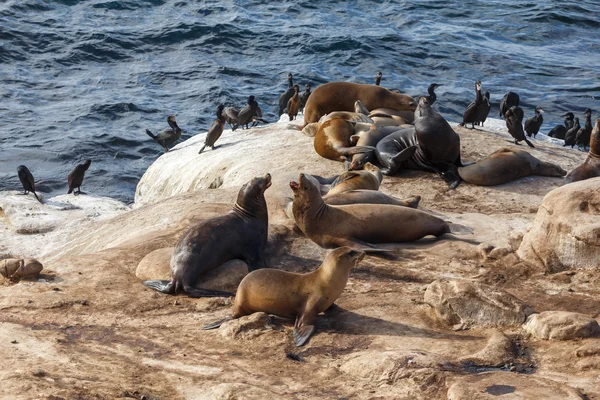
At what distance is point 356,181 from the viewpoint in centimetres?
896

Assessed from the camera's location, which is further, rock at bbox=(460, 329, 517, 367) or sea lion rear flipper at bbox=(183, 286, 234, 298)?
sea lion rear flipper at bbox=(183, 286, 234, 298)

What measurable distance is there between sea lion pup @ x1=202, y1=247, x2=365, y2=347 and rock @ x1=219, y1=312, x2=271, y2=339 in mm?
101

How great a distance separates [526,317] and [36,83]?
17745 mm

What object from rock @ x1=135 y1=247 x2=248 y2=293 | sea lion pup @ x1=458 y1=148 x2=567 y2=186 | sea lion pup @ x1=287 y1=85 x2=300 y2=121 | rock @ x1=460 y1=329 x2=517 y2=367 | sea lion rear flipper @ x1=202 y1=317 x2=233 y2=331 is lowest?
sea lion pup @ x1=287 y1=85 x2=300 y2=121

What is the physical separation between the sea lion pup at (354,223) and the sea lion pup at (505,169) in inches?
81.5

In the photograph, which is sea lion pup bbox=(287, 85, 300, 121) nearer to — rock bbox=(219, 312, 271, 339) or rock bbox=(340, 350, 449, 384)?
rock bbox=(219, 312, 271, 339)

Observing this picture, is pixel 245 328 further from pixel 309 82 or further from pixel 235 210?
pixel 309 82

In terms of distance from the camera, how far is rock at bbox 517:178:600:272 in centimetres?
662

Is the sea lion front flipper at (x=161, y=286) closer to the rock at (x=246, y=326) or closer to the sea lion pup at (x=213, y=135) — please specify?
the rock at (x=246, y=326)

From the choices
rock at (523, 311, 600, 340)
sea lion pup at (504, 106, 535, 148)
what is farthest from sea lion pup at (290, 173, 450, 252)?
sea lion pup at (504, 106, 535, 148)

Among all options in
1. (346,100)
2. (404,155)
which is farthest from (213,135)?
(404,155)

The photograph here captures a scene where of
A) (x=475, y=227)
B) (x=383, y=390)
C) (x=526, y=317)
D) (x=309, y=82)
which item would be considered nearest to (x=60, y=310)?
(x=383, y=390)

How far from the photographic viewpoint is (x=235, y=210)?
7.51 m

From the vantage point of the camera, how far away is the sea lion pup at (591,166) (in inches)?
371
